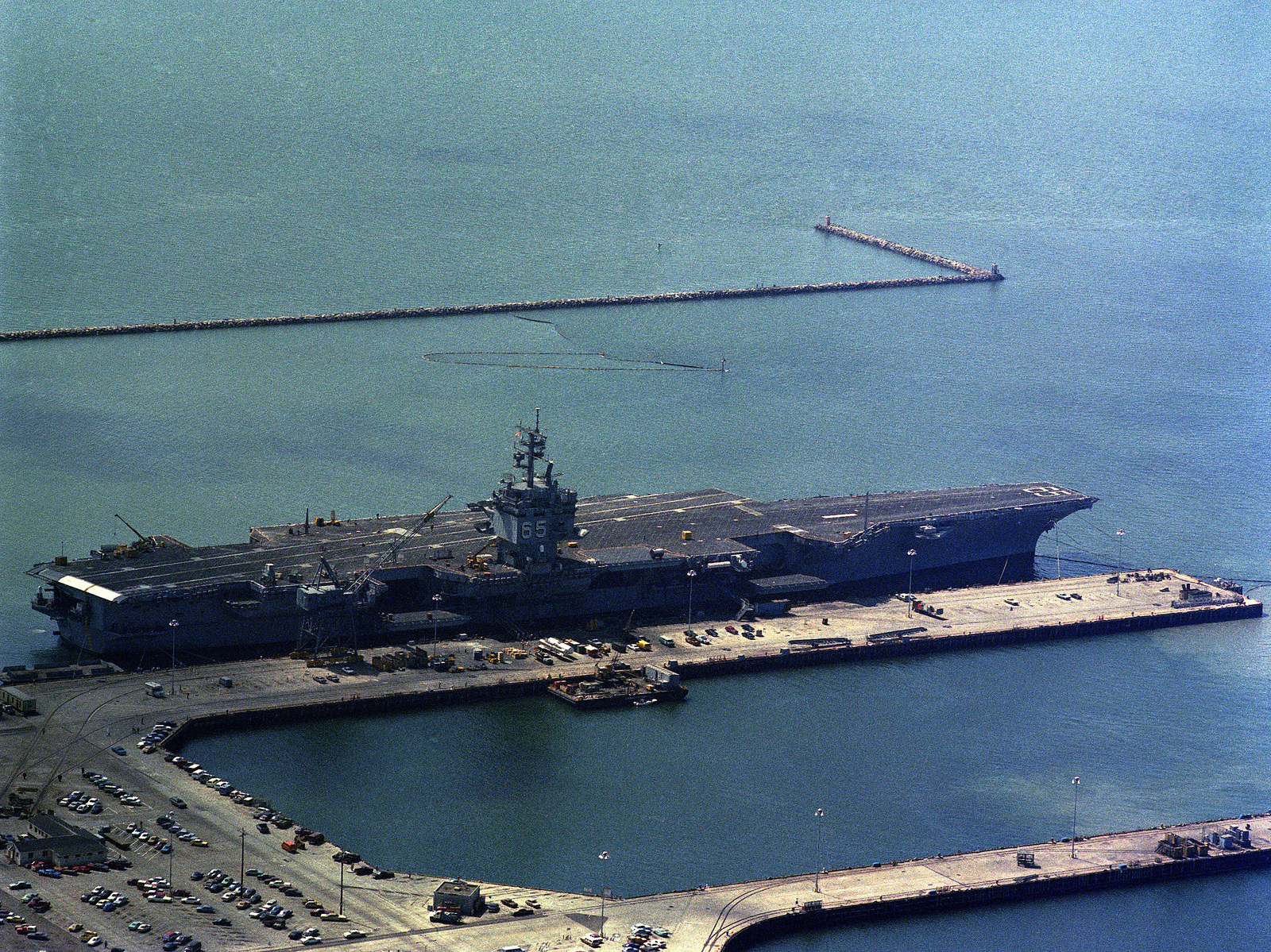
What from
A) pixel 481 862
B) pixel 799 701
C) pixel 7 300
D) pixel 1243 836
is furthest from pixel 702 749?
pixel 7 300

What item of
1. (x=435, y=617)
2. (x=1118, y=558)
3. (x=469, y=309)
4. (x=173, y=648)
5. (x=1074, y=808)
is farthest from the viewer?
(x=469, y=309)

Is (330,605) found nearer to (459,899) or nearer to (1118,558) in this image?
(459,899)

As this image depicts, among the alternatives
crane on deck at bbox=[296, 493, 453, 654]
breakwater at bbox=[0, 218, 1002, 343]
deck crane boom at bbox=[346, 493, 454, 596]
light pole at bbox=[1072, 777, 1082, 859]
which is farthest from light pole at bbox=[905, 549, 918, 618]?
breakwater at bbox=[0, 218, 1002, 343]

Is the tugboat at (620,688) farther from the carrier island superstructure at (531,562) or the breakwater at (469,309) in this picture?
the breakwater at (469,309)

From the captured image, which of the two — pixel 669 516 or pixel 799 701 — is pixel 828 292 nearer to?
pixel 669 516

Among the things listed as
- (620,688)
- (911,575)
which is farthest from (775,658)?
(911,575)

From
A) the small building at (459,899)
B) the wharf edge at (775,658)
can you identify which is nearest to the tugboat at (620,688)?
the wharf edge at (775,658)
